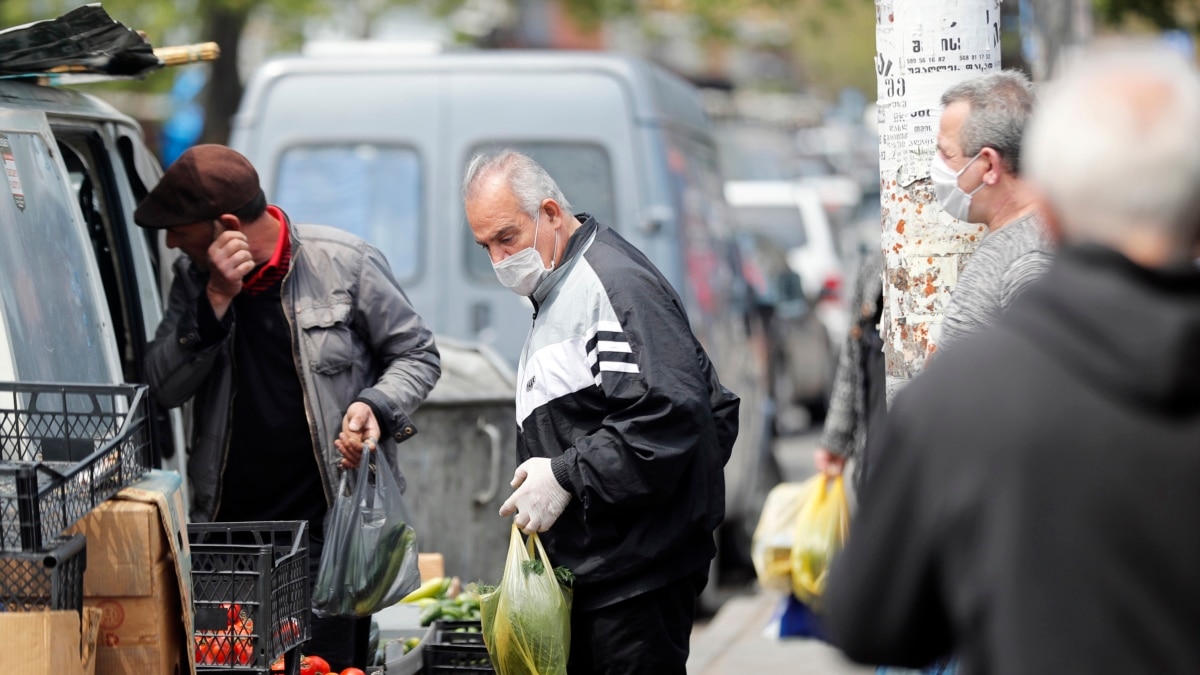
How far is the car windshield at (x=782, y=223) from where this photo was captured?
17844 millimetres

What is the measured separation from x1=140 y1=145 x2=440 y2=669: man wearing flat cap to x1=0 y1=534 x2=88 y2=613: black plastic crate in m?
1.50

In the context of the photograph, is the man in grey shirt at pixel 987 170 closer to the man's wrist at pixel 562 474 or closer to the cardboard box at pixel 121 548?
the man's wrist at pixel 562 474

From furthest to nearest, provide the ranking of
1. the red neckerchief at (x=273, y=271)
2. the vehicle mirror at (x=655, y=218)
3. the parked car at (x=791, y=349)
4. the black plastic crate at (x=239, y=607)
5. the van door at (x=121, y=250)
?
the parked car at (x=791, y=349)
the vehicle mirror at (x=655, y=218)
the van door at (x=121, y=250)
the red neckerchief at (x=273, y=271)
the black plastic crate at (x=239, y=607)

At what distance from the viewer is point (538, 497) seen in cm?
380

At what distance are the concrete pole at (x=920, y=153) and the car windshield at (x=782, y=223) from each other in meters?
13.8

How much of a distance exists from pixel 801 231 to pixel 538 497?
1449 centimetres

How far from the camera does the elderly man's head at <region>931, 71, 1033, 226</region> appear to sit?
369cm

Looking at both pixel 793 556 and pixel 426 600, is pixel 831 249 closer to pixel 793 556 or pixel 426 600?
pixel 793 556

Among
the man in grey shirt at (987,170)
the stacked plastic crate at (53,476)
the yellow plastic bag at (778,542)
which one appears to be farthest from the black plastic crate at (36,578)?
the yellow plastic bag at (778,542)

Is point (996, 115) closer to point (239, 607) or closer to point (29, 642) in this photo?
point (239, 607)

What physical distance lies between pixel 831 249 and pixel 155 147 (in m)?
11.5

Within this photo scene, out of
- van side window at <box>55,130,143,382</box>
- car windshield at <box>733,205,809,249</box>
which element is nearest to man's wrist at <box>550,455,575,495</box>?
van side window at <box>55,130,143,382</box>

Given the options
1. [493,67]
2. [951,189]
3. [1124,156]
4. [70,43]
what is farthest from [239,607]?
[493,67]

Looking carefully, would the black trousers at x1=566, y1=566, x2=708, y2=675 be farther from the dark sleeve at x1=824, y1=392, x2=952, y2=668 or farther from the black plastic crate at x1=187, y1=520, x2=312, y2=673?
the dark sleeve at x1=824, y1=392, x2=952, y2=668
